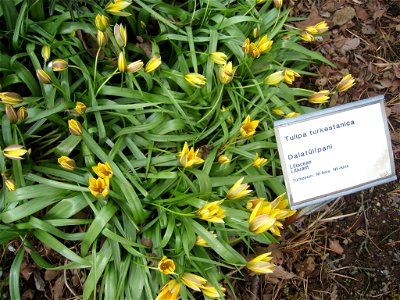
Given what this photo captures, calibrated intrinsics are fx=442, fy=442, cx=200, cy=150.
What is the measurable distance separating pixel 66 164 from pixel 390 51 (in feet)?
6.62

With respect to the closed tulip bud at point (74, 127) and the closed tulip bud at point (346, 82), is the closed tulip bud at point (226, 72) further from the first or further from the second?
the closed tulip bud at point (74, 127)

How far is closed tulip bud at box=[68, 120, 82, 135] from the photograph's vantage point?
1.66 meters

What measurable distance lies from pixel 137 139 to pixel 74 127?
297 millimetres

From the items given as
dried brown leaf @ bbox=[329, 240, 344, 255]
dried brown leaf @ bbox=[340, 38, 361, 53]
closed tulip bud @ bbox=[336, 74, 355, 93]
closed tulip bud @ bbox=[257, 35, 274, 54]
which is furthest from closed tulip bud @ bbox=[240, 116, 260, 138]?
dried brown leaf @ bbox=[340, 38, 361, 53]

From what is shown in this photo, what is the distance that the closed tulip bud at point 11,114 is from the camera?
1581 millimetres

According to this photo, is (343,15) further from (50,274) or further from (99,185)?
(50,274)

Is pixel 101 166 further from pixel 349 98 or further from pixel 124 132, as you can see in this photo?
pixel 349 98

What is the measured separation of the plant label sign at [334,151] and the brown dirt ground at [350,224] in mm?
380

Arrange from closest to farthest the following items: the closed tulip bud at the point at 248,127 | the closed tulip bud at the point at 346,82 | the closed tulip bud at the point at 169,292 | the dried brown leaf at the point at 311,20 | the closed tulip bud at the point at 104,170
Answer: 1. the closed tulip bud at the point at 169,292
2. the closed tulip bud at the point at 104,170
3. the closed tulip bud at the point at 248,127
4. the closed tulip bud at the point at 346,82
5. the dried brown leaf at the point at 311,20

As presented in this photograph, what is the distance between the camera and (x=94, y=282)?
1.66m

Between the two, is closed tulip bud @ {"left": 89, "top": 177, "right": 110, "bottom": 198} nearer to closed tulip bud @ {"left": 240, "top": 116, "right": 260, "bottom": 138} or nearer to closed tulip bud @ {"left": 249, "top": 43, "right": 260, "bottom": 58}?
closed tulip bud @ {"left": 240, "top": 116, "right": 260, "bottom": 138}

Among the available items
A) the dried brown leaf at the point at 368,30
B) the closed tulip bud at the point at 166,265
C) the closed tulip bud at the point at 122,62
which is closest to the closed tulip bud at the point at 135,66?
the closed tulip bud at the point at 122,62

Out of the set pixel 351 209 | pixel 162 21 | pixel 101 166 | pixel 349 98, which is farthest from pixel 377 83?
pixel 101 166

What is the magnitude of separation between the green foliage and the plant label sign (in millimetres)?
197
